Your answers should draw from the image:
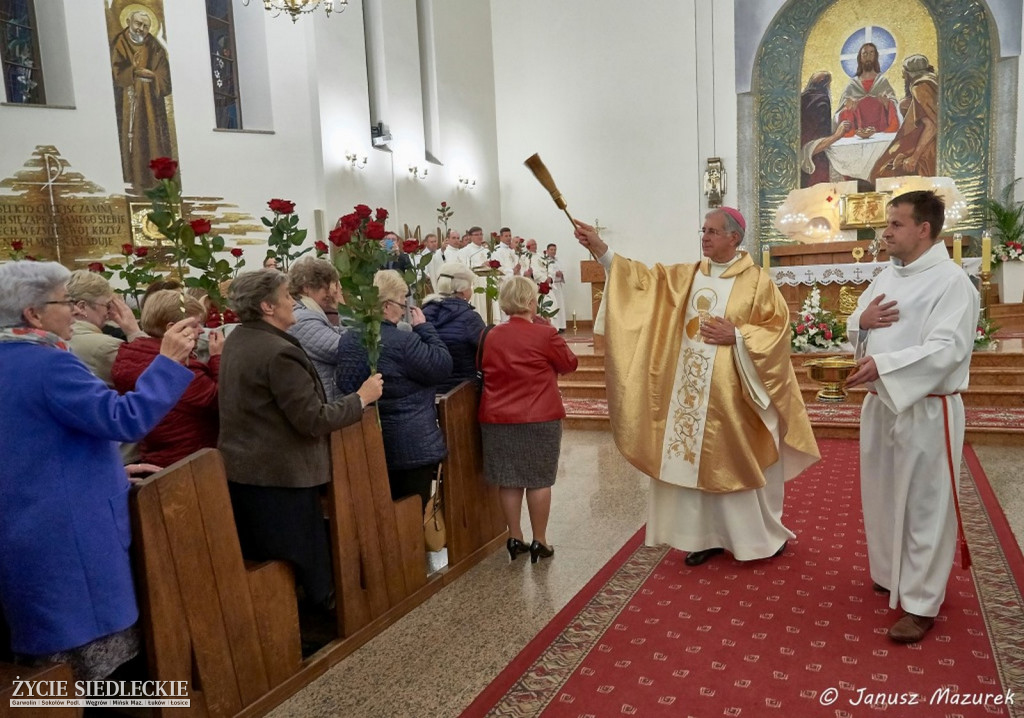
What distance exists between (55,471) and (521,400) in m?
2.25

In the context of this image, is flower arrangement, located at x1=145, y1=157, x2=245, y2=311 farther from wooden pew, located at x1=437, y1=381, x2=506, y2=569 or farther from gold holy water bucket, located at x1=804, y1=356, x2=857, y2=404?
gold holy water bucket, located at x1=804, y1=356, x2=857, y2=404

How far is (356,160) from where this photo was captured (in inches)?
474

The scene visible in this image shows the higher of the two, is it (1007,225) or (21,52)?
(21,52)

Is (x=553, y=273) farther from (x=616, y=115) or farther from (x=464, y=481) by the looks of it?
(x=464, y=481)

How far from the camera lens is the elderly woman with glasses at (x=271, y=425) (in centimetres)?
285

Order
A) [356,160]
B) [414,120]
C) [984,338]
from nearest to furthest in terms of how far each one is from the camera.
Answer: [984,338] → [356,160] → [414,120]

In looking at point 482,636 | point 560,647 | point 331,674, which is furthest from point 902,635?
point 331,674

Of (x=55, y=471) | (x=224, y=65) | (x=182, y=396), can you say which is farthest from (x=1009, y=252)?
(x=55, y=471)

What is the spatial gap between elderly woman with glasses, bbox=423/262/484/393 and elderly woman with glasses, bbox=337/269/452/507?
0.37 meters

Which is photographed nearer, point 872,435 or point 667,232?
point 872,435

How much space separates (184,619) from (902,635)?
2577 mm

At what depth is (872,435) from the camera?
3.32m

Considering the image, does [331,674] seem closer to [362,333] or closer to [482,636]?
[482,636]

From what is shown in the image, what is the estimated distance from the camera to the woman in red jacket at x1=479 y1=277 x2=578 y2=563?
3.97 m
